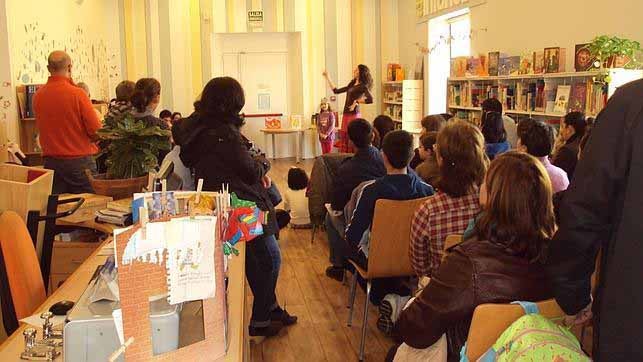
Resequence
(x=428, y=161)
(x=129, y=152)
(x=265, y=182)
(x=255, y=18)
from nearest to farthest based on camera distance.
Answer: (x=129, y=152) < (x=265, y=182) < (x=428, y=161) < (x=255, y=18)

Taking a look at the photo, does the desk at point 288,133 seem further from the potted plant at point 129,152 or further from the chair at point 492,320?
the chair at point 492,320

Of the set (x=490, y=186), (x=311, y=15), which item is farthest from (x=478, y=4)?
(x=490, y=186)

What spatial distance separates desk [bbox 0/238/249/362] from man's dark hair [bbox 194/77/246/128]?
868 mm

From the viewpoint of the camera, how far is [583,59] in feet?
18.8

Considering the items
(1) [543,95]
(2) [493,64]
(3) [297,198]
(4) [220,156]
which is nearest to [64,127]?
(4) [220,156]

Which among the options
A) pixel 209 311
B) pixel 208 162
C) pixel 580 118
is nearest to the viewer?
pixel 209 311

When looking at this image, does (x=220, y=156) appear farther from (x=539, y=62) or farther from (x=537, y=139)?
(x=539, y=62)

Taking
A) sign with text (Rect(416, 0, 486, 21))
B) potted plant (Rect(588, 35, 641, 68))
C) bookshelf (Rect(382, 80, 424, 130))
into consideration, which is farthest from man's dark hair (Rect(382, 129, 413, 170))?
bookshelf (Rect(382, 80, 424, 130))

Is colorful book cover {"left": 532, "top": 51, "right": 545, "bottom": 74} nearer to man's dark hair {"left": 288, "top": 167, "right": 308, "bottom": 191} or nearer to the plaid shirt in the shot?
man's dark hair {"left": 288, "top": 167, "right": 308, "bottom": 191}

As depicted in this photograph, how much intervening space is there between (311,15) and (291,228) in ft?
22.6

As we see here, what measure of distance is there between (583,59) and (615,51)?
1.65 ft

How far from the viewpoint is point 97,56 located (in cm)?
988

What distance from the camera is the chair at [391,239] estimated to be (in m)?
3.31

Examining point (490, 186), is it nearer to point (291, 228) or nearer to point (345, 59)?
point (291, 228)
